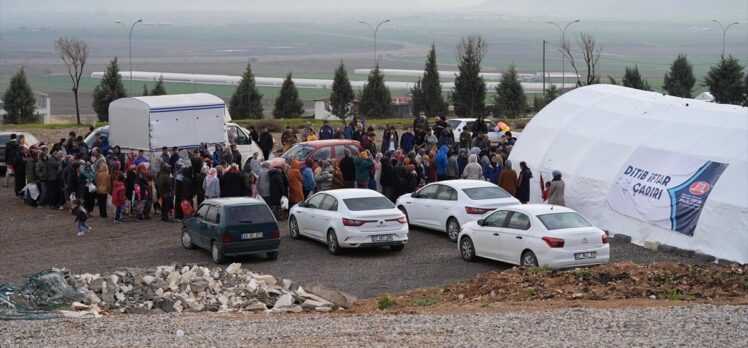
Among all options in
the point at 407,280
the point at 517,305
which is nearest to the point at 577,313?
the point at 517,305

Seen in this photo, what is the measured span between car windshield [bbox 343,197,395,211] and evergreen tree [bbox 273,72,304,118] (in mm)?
40098

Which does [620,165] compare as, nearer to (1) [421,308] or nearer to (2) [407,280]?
(2) [407,280]

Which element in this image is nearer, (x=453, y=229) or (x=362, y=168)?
(x=453, y=229)

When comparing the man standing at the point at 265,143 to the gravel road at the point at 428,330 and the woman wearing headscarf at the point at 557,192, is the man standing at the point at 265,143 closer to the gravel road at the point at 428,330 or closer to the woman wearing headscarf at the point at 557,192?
the woman wearing headscarf at the point at 557,192

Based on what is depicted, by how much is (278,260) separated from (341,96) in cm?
4194

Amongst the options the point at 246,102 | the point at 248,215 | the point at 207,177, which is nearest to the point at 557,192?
the point at 248,215

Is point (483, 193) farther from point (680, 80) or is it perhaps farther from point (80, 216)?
point (680, 80)

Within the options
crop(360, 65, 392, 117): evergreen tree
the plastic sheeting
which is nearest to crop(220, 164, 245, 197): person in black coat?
the plastic sheeting

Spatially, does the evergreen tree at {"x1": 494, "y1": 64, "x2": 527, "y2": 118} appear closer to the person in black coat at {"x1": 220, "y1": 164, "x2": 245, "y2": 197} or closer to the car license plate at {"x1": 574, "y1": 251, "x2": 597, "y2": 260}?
the person in black coat at {"x1": 220, "y1": 164, "x2": 245, "y2": 197}

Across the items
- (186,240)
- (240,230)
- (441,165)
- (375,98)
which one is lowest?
(186,240)

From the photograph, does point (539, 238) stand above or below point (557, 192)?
below

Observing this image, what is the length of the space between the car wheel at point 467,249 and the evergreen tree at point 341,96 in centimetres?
4167

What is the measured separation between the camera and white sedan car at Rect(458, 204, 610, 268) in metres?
19.2

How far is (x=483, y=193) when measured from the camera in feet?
77.2
